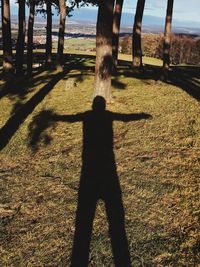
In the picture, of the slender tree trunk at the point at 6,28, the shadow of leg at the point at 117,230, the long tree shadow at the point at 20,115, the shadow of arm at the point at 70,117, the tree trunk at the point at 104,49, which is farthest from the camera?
the slender tree trunk at the point at 6,28

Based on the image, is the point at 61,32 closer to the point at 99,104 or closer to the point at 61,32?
the point at 61,32

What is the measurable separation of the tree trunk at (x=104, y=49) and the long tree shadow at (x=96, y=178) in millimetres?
411

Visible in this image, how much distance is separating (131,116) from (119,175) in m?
3.93

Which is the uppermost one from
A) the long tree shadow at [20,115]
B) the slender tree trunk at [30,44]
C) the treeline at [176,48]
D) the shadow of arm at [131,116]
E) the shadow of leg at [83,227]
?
the slender tree trunk at [30,44]

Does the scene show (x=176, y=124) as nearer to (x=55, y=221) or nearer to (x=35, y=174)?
(x=35, y=174)

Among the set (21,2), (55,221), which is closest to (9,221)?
(55,221)

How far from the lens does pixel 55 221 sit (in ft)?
24.0

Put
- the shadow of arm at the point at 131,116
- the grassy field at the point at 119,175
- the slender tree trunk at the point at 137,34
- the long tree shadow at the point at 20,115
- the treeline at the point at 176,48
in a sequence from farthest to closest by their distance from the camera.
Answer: the treeline at the point at 176,48
the slender tree trunk at the point at 137,34
the shadow of arm at the point at 131,116
the long tree shadow at the point at 20,115
the grassy field at the point at 119,175

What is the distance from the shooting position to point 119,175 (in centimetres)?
889

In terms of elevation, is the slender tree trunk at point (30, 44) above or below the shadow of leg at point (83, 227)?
above

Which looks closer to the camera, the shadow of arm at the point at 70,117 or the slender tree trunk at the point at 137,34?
the shadow of arm at the point at 70,117

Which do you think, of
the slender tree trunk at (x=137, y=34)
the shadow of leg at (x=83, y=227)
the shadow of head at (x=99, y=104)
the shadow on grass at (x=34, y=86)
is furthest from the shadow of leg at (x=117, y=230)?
the slender tree trunk at (x=137, y=34)

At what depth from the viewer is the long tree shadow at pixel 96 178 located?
257 inches

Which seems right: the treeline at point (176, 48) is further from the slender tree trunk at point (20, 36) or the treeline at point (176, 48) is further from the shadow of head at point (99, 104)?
the shadow of head at point (99, 104)
